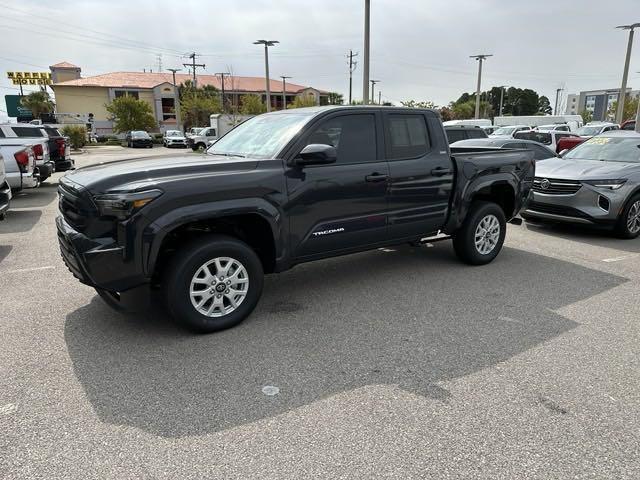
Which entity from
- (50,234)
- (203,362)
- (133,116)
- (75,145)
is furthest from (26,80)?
(203,362)

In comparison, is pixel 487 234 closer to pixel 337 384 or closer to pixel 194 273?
pixel 337 384

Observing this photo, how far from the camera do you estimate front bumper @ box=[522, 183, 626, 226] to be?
768cm

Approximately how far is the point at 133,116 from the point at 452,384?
204ft

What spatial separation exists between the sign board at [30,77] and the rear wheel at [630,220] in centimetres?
10229

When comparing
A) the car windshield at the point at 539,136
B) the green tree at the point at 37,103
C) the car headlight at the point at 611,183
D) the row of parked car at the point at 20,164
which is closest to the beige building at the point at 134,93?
the green tree at the point at 37,103

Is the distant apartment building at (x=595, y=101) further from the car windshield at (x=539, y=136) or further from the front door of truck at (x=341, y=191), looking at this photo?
the front door of truck at (x=341, y=191)

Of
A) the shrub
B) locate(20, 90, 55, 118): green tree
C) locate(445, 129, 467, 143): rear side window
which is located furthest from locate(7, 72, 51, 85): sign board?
A: locate(445, 129, 467, 143): rear side window

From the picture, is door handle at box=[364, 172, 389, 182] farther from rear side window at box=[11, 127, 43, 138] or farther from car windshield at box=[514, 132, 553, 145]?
car windshield at box=[514, 132, 553, 145]

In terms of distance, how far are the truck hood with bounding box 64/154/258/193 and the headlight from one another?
0.18ft

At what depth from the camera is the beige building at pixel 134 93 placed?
73.4 m

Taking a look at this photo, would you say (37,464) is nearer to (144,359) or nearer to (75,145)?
(144,359)

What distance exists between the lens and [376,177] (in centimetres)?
495

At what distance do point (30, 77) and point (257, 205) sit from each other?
106 m

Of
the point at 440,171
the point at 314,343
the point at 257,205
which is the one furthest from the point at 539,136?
the point at 314,343
